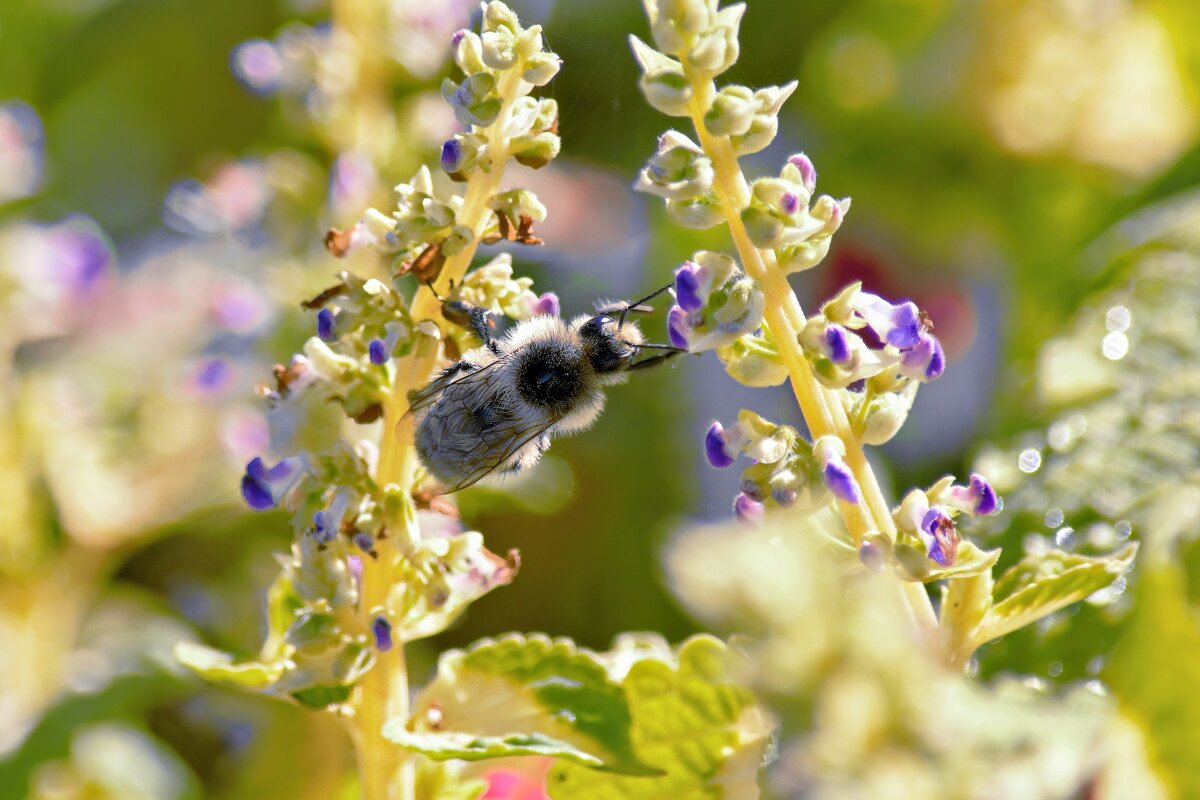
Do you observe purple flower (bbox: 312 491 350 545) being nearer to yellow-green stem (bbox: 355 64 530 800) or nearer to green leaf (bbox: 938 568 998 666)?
yellow-green stem (bbox: 355 64 530 800)

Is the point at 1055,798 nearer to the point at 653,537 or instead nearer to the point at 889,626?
the point at 889,626

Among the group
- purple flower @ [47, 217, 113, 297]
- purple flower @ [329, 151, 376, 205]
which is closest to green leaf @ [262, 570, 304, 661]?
purple flower @ [329, 151, 376, 205]

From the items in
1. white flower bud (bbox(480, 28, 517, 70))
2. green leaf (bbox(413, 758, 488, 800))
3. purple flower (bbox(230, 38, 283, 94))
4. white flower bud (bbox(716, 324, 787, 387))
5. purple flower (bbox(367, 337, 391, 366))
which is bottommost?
green leaf (bbox(413, 758, 488, 800))

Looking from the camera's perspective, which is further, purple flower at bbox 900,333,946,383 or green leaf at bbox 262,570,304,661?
green leaf at bbox 262,570,304,661

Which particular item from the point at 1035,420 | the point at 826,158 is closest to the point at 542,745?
the point at 1035,420

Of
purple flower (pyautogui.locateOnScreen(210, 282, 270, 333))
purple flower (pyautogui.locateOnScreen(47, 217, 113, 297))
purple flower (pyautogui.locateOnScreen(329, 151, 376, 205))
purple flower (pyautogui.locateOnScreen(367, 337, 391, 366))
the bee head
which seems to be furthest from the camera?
purple flower (pyautogui.locateOnScreen(47, 217, 113, 297))

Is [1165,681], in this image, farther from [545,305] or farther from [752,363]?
[545,305]

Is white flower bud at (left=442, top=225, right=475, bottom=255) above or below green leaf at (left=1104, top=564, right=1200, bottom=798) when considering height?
above

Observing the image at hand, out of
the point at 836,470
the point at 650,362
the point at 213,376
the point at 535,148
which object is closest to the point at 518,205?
the point at 535,148

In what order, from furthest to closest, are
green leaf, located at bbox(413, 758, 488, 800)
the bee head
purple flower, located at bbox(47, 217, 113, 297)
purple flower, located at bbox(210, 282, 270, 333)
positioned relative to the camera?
purple flower, located at bbox(47, 217, 113, 297) < purple flower, located at bbox(210, 282, 270, 333) < the bee head < green leaf, located at bbox(413, 758, 488, 800)
